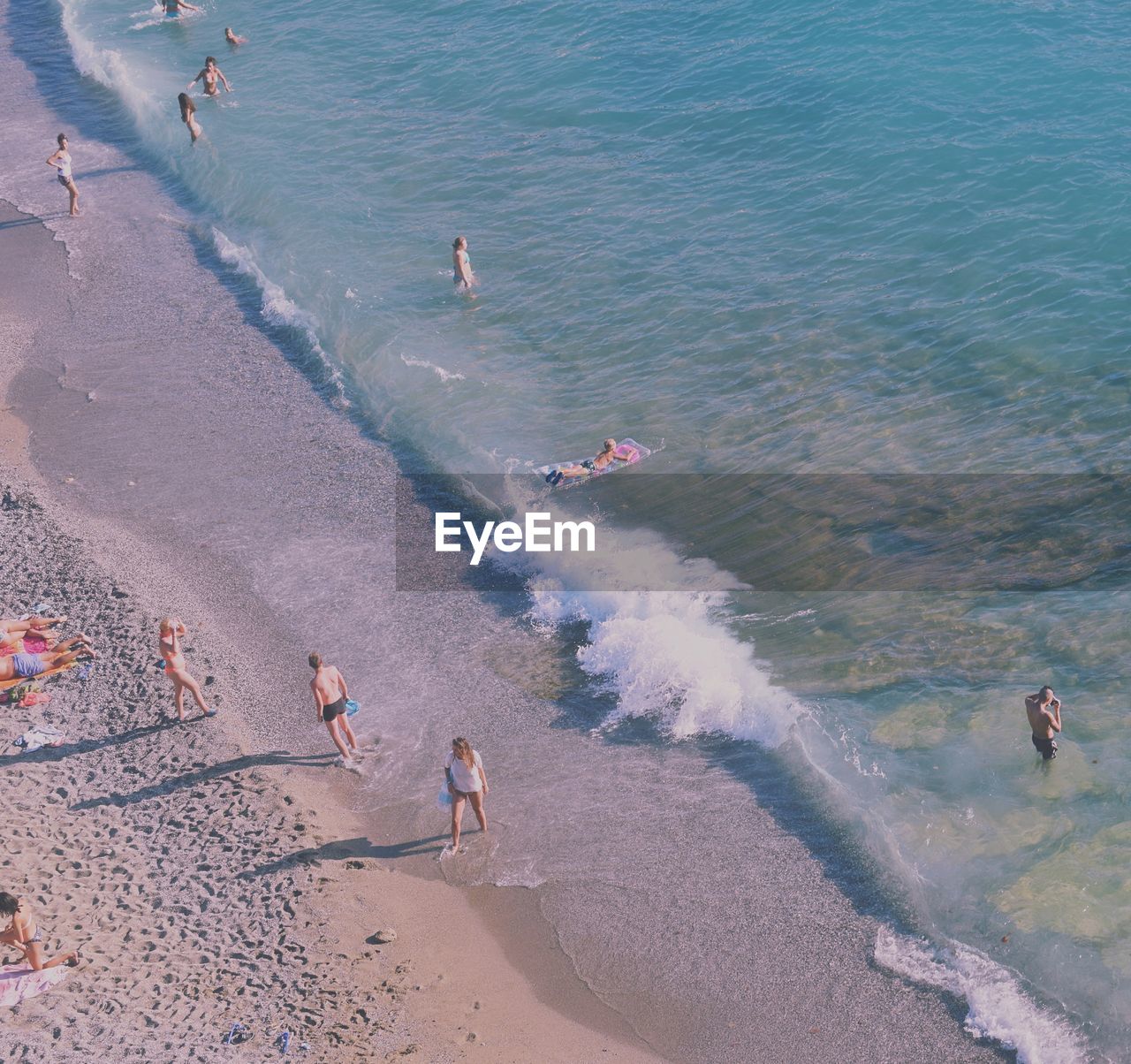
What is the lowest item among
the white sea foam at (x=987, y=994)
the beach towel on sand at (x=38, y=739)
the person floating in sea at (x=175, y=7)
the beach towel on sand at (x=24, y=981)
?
the white sea foam at (x=987, y=994)

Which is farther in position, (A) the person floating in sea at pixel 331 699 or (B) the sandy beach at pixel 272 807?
(A) the person floating in sea at pixel 331 699

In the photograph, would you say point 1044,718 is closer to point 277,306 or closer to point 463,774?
point 463,774

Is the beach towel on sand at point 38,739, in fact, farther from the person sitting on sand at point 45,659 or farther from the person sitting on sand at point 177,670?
the person sitting on sand at point 177,670

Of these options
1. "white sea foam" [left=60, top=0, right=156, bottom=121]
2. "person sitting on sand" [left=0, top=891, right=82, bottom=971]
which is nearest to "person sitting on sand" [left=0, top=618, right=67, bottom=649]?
"person sitting on sand" [left=0, top=891, right=82, bottom=971]

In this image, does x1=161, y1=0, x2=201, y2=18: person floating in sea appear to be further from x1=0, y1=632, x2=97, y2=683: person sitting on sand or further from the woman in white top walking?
the woman in white top walking

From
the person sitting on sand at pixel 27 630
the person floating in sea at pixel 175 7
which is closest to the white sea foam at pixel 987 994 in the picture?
the person sitting on sand at pixel 27 630
